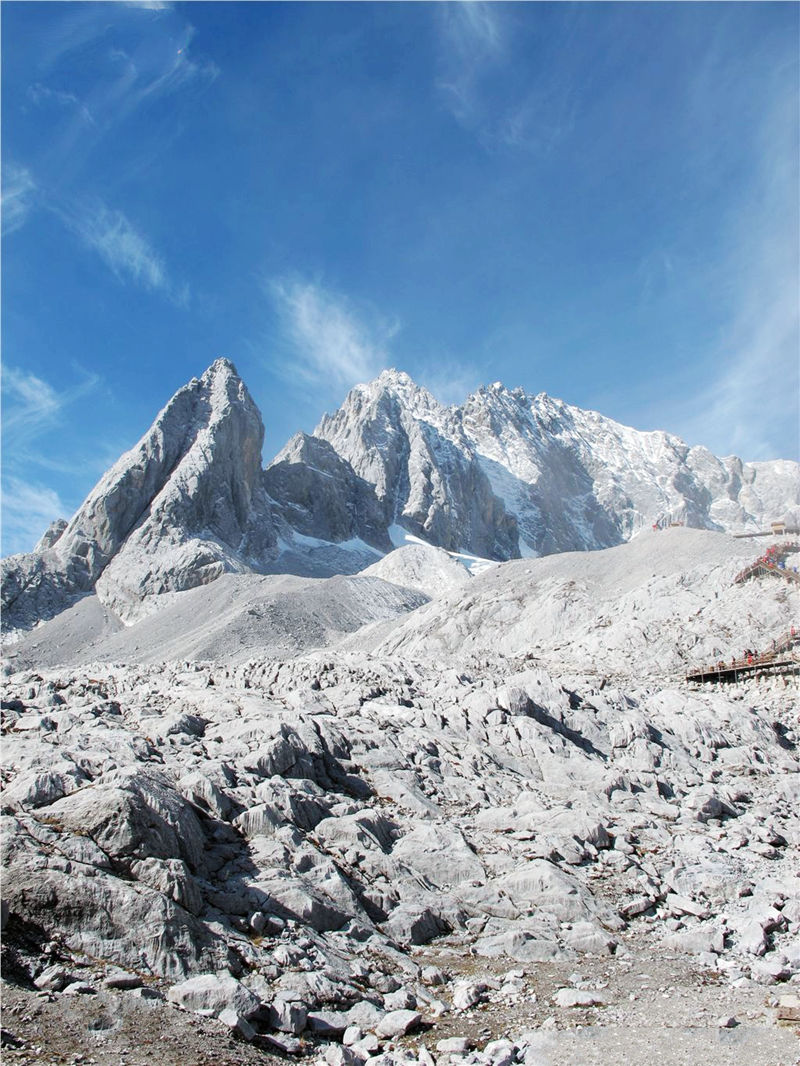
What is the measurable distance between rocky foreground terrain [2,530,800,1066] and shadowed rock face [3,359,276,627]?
86646 mm

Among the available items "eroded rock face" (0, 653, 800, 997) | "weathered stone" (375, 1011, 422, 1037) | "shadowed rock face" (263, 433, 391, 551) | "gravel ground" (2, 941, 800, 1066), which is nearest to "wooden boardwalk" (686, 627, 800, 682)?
"eroded rock face" (0, 653, 800, 997)

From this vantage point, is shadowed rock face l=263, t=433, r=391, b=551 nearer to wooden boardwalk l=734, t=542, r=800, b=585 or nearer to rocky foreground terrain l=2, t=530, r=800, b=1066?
wooden boardwalk l=734, t=542, r=800, b=585

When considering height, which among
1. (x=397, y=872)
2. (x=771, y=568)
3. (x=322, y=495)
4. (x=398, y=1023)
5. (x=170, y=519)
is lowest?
(x=398, y=1023)

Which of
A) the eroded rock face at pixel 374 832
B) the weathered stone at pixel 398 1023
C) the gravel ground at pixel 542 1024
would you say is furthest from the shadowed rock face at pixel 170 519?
the weathered stone at pixel 398 1023

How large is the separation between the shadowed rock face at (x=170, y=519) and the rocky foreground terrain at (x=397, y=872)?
86646 millimetres

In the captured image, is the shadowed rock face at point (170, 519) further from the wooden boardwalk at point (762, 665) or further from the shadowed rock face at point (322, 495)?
the wooden boardwalk at point (762, 665)

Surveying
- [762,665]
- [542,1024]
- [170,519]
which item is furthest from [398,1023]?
[170,519]

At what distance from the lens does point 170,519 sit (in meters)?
124

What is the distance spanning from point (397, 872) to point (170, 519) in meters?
117

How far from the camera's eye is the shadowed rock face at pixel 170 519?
367 ft

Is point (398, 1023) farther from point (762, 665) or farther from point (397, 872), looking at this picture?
point (762, 665)

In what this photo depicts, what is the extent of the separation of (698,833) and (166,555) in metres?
108

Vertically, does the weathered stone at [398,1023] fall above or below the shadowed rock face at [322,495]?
below

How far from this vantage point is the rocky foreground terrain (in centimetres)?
903
